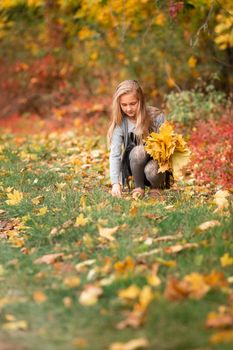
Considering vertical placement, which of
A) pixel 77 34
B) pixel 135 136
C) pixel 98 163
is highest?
pixel 77 34

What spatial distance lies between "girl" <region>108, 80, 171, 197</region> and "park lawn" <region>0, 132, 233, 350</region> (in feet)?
0.60

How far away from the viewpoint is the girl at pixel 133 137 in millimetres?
5223

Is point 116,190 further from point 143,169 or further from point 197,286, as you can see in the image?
point 197,286

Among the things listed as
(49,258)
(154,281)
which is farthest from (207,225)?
(49,258)


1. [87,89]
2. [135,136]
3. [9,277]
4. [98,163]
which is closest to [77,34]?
[87,89]

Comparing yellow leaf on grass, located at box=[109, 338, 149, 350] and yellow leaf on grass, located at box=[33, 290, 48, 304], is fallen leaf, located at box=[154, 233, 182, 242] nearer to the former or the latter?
yellow leaf on grass, located at box=[33, 290, 48, 304]

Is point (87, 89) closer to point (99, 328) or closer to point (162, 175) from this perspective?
point (162, 175)

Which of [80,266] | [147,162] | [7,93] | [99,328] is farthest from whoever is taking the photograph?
[7,93]

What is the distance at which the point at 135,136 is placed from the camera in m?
5.34

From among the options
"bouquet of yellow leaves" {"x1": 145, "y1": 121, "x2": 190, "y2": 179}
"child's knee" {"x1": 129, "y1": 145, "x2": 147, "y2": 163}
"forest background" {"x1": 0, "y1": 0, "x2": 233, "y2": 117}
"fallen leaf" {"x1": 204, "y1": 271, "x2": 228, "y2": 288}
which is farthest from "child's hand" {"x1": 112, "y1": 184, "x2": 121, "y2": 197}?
"forest background" {"x1": 0, "y1": 0, "x2": 233, "y2": 117}

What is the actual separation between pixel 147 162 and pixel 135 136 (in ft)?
0.83

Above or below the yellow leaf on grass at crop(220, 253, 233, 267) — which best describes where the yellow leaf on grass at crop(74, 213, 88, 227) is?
above

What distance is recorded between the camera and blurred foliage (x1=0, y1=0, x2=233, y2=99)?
966 cm

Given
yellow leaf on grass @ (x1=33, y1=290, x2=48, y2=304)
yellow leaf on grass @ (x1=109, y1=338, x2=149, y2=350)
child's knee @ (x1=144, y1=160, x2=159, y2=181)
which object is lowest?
yellow leaf on grass @ (x1=109, y1=338, x2=149, y2=350)
